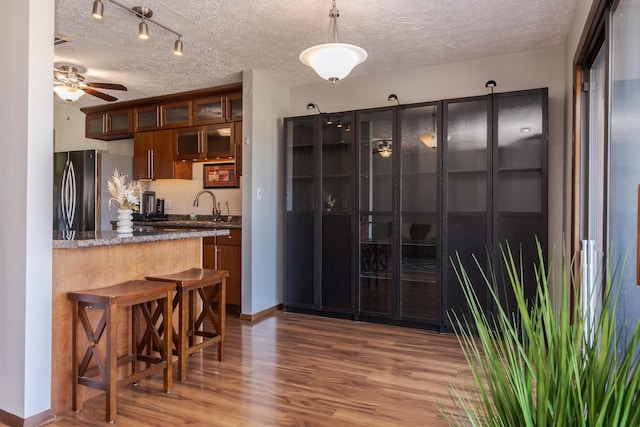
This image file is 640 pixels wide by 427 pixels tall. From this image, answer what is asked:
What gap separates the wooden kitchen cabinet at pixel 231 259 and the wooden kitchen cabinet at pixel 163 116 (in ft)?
5.07

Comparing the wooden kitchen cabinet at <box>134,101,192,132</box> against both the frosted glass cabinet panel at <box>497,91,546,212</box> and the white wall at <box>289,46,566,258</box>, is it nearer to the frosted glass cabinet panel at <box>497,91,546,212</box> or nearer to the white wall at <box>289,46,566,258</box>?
the white wall at <box>289,46,566,258</box>

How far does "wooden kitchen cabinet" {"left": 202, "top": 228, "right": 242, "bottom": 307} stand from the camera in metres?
4.32

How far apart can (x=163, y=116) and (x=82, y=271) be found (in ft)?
10.4

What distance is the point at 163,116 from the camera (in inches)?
201

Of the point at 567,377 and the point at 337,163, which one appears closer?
the point at 567,377

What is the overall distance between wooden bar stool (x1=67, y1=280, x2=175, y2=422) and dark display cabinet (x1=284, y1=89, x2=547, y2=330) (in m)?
1.92

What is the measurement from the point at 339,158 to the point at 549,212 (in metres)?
1.97

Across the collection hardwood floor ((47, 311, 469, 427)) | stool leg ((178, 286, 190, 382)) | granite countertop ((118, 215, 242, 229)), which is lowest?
hardwood floor ((47, 311, 469, 427))

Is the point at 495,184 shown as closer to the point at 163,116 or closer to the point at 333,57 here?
the point at 333,57

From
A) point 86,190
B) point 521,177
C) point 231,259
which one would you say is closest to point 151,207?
point 86,190

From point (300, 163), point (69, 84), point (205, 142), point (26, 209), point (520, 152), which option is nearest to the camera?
point (26, 209)

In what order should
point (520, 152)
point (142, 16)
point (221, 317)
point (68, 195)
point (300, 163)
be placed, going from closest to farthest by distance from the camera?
point (142, 16)
point (221, 317)
point (520, 152)
point (300, 163)
point (68, 195)

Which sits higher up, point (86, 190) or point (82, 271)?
point (86, 190)

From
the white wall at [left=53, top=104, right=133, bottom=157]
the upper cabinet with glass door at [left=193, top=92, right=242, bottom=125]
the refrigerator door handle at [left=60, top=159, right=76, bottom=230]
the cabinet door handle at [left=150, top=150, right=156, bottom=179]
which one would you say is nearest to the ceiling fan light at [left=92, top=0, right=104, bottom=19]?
the upper cabinet with glass door at [left=193, top=92, right=242, bottom=125]
